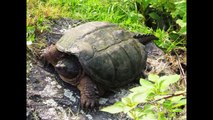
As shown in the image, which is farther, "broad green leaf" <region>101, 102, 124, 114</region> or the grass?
the grass

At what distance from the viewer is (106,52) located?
3496 mm

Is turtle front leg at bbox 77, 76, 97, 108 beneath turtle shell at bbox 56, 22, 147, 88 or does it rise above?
beneath

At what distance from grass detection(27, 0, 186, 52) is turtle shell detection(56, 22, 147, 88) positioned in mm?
657

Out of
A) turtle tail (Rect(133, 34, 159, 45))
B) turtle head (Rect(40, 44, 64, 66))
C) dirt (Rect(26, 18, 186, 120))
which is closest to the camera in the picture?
dirt (Rect(26, 18, 186, 120))

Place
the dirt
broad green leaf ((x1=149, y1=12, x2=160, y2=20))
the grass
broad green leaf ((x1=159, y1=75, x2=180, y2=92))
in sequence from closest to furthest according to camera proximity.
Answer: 1. broad green leaf ((x1=159, y1=75, x2=180, y2=92))
2. the dirt
3. the grass
4. broad green leaf ((x1=149, y1=12, x2=160, y2=20))

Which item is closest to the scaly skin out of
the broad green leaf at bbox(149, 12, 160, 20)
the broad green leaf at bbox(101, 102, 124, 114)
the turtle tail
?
the turtle tail

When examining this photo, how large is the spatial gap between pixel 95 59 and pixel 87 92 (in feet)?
0.90

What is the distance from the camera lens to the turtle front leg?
133 inches

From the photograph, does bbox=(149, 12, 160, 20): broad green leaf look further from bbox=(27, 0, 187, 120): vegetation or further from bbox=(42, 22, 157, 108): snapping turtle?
bbox=(42, 22, 157, 108): snapping turtle

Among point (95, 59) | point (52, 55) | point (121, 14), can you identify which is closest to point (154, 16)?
point (121, 14)

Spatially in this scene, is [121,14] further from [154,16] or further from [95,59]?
[95,59]

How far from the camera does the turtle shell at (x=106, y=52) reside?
3.41 metres

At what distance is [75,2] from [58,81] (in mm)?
1791
